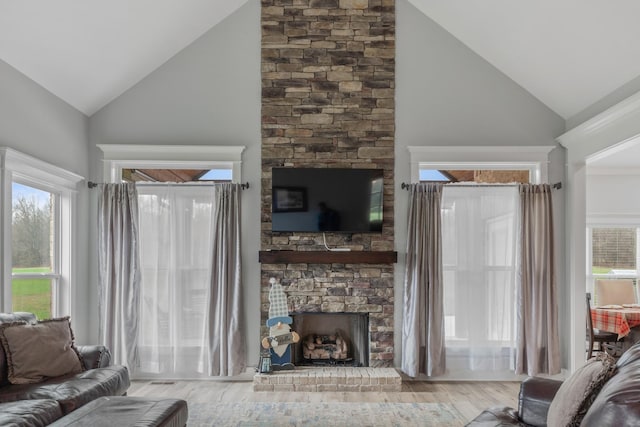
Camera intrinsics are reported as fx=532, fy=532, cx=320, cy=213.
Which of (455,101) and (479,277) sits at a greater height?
(455,101)

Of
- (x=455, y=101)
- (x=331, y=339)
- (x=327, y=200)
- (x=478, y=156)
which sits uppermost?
(x=455, y=101)

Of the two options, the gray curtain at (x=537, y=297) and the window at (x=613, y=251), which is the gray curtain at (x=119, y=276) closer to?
the gray curtain at (x=537, y=297)

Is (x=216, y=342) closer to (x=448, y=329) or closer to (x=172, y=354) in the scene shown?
(x=172, y=354)

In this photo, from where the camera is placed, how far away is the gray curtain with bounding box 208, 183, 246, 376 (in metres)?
5.24

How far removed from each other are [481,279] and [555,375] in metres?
1.19

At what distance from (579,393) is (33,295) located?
4.33 meters

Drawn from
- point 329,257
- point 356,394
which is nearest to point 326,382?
point 356,394

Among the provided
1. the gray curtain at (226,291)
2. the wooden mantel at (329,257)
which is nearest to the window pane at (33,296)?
the gray curtain at (226,291)

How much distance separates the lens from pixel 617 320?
6.06 metres

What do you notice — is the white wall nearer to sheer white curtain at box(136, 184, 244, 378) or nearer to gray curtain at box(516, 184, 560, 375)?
gray curtain at box(516, 184, 560, 375)

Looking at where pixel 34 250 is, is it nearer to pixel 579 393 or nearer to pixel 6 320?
pixel 6 320

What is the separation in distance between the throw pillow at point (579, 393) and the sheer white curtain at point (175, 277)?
12.1 ft

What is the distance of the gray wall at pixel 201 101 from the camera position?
547cm

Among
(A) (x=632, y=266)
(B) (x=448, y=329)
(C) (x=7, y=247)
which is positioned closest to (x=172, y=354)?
(C) (x=7, y=247)
